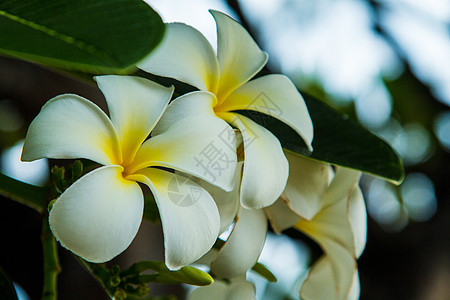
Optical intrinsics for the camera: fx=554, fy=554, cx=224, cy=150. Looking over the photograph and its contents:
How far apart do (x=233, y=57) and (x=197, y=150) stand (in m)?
0.16

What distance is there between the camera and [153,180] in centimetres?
44

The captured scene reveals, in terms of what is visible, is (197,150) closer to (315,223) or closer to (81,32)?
(81,32)

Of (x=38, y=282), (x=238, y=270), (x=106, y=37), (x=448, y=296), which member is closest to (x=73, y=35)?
(x=106, y=37)

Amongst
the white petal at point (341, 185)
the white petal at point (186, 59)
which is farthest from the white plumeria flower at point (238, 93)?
the white petal at point (341, 185)

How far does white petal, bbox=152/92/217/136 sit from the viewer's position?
0.45 meters

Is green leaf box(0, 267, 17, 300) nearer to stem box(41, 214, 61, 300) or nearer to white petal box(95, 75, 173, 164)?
stem box(41, 214, 61, 300)

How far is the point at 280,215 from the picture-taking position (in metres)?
0.60

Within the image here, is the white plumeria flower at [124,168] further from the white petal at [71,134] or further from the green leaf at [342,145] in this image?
the green leaf at [342,145]

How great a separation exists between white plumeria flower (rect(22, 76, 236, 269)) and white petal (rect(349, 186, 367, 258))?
0.24 meters

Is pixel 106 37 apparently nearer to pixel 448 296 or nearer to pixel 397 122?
pixel 448 296

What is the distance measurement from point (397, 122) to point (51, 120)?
1476 millimetres

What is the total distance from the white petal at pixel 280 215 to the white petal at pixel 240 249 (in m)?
0.04

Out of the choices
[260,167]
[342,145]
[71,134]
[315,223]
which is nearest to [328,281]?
[315,223]

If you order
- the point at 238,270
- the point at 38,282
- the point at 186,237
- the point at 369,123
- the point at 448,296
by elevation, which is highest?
the point at 186,237
